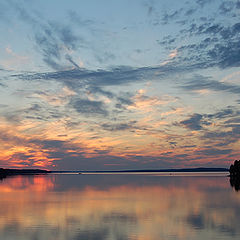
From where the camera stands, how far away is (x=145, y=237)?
31203 millimetres

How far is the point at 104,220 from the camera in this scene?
40.6 m

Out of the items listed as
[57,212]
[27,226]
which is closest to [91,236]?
[27,226]

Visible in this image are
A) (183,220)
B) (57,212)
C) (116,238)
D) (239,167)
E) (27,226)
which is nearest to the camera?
(116,238)

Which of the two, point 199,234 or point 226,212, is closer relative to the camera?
point 199,234

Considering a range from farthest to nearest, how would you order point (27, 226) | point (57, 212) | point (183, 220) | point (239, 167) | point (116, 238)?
point (239, 167) < point (57, 212) < point (183, 220) < point (27, 226) < point (116, 238)

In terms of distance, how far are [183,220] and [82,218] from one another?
1113cm

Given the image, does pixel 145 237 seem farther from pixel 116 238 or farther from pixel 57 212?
pixel 57 212

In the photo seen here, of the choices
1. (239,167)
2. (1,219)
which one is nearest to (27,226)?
(1,219)

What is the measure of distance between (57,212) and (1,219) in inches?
322

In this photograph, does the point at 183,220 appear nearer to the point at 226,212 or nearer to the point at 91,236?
the point at 226,212

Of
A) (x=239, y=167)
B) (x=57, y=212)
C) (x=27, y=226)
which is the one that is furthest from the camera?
(x=239, y=167)

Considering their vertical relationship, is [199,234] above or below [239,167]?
below

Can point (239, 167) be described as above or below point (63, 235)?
above

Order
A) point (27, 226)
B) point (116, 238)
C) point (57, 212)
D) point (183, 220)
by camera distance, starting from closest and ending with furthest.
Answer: point (116, 238)
point (27, 226)
point (183, 220)
point (57, 212)
